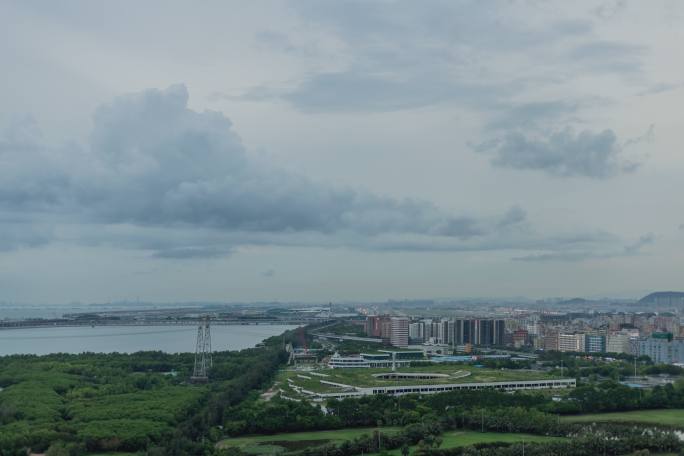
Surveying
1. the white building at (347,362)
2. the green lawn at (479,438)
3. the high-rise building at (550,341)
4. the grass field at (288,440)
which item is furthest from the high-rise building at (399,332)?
the green lawn at (479,438)

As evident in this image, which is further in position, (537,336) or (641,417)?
(537,336)

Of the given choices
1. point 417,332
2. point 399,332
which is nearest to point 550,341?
point 399,332

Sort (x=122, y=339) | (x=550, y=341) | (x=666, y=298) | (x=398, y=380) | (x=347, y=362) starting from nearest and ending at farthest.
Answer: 1. (x=398, y=380)
2. (x=347, y=362)
3. (x=550, y=341)
4. (x=122, y=339)
5. (x=666, y=298)

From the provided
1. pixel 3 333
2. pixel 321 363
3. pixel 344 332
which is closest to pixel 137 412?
pixel 321 363

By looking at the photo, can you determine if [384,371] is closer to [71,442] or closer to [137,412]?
[137,412]

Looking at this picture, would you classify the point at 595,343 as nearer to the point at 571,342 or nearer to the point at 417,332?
the point at 571,342

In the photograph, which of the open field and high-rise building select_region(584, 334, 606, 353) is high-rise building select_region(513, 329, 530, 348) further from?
the open field

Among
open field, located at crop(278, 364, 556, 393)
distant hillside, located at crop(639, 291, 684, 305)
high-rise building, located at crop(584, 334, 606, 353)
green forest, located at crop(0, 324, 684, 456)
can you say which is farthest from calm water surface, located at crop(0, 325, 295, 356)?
distant hillside, located at crop(639, 291, 684, 305)
